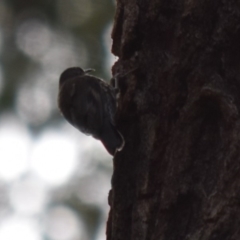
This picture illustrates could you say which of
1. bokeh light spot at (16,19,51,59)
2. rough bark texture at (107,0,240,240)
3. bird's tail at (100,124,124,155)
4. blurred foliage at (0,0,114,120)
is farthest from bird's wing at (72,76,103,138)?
bokeh light spot at (16,19,51,59)

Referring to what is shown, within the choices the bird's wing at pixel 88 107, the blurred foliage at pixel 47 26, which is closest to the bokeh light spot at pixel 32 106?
the blurred foliage at pixel 47 26

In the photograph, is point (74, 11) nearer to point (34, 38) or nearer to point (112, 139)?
point (34, 38)

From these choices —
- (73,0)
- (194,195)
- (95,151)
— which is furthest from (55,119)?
(194,195)

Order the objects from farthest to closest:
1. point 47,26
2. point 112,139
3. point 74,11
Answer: point 74,11
point 47,26
point 112,139

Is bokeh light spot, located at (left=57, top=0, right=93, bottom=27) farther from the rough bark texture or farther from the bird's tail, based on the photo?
the rough bark texture

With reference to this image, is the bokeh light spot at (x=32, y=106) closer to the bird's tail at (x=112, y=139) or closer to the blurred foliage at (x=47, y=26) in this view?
the blurred foliage at (x=47, y=26)

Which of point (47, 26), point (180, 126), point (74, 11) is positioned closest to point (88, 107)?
point (180, 126)

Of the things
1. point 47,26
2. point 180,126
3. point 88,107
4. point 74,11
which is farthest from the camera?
point 74,11
